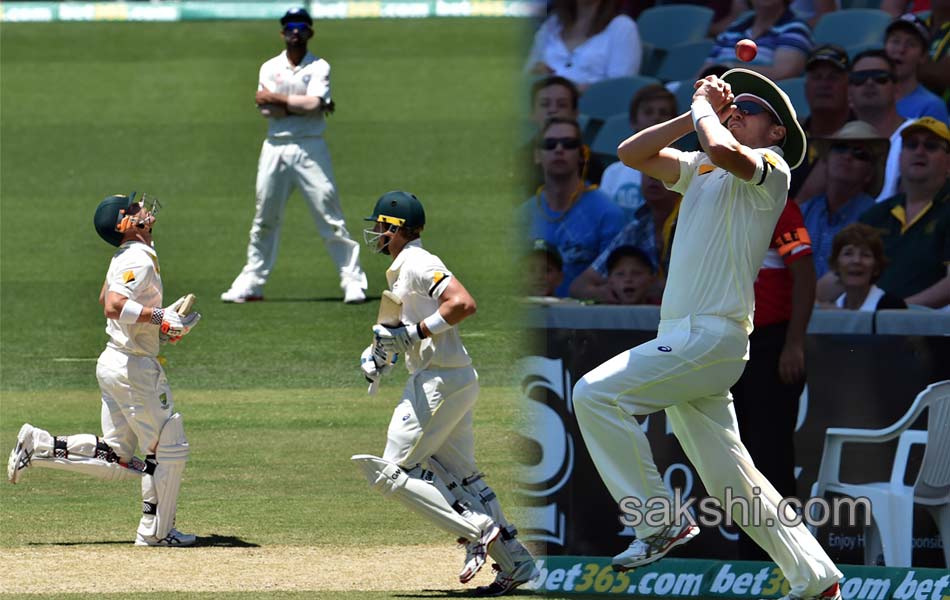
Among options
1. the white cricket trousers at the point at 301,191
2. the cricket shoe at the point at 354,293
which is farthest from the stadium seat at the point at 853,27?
the cricket shoe at the point at 354,293

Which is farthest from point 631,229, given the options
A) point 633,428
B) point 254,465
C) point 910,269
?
point 633,428

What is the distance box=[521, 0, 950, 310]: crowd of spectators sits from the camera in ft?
28.3

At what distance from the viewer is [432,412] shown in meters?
6.87

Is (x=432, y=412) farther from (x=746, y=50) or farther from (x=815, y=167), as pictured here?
(x=815, y=167)

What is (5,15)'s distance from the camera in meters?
33.3

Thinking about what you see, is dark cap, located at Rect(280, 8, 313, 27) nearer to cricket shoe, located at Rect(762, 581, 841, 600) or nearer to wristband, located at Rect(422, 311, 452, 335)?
wristband, located at Rect(422, 311, 452, 335)

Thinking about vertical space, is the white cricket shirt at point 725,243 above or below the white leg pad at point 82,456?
above

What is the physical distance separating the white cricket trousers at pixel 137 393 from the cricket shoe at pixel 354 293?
598 cm

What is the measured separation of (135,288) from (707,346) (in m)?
2.94

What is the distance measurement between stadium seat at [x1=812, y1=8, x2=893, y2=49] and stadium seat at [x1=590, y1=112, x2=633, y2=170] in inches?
58.6

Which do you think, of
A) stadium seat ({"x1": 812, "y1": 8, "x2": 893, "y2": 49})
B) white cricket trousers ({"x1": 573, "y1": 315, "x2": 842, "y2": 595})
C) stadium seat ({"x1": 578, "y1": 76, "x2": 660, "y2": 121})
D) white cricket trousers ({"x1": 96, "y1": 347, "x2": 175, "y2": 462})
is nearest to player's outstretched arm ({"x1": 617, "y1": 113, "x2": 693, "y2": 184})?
white cricket trousers ({"x1": 573, "y1": 315, "x2": 842, "y2": 595})

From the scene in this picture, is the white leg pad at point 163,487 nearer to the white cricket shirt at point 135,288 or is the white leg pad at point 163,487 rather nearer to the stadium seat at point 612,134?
the white cricket shirt at point 135,288

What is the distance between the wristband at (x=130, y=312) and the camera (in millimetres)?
7676

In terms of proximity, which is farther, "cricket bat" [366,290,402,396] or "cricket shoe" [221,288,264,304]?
"cricket shoe" [221,288,264,304]
